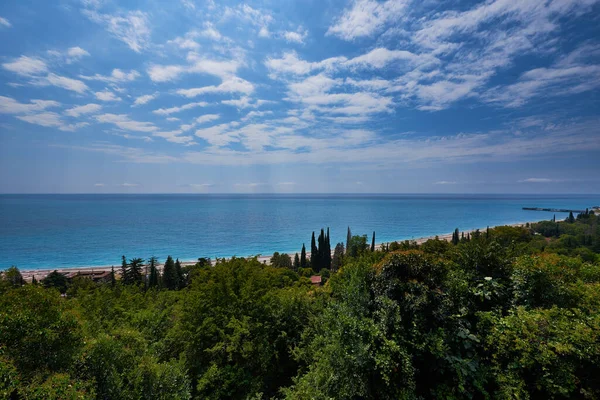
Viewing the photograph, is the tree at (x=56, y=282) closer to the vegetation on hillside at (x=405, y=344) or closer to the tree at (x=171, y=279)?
the tree at (x=171, y=279)

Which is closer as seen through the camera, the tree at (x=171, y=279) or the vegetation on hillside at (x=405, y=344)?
the vegetation on hillside at (x=405, y=344)

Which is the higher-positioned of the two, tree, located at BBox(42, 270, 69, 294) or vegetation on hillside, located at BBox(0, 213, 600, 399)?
vegetation on hillside, located at BBox(0, 213, 600, 399)

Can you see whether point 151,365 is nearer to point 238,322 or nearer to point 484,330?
point 238,322

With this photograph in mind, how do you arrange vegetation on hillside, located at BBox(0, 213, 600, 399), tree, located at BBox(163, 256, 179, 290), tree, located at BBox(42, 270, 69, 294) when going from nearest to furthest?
1. vegetation on hillside, located at BBox(0, 213, 600, 399)
2. tree, located at BBox(42, 270, 69, 294)
3. tree, located at BBox(163, 256, 179, 290)

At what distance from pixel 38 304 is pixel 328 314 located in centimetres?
876

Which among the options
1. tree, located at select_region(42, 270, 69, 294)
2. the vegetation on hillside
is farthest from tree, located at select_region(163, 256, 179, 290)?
the vegetation on hillside

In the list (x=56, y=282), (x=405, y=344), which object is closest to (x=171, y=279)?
(x=56, y=282)

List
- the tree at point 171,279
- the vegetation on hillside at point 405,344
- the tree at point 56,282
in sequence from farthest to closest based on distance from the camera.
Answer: the tree at point 171,279, the tree at point 56,282, the vegetation on hillside at point 405,344

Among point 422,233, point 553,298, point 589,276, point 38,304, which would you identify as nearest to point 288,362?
point 38,304

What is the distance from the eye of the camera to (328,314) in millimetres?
8906

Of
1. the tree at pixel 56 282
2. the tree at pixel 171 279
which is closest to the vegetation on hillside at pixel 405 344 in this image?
the tree at pixel 171 279

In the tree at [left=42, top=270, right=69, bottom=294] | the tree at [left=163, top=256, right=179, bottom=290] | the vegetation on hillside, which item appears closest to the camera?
the vegetation on hillside

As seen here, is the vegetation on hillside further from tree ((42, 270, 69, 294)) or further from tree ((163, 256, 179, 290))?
tree ((42, 270, 69, 294))

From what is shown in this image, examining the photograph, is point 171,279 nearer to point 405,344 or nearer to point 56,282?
point 56,282
